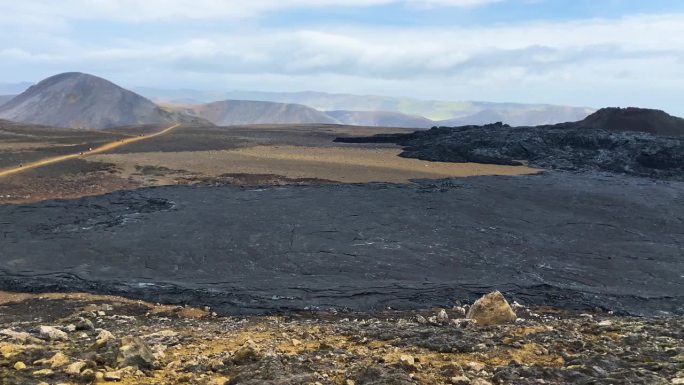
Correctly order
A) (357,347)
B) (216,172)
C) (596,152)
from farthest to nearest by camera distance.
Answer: (596,152)
(216,172)
(357,347)

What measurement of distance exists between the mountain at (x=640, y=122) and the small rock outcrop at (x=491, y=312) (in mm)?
37802

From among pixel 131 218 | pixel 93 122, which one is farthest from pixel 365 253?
pixel 93 122

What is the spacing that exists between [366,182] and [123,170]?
11611 mm

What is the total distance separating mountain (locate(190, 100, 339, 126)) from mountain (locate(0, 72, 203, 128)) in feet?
147

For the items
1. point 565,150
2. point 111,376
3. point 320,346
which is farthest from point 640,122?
point 111,376

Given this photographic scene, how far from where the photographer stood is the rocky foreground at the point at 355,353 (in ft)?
17.7

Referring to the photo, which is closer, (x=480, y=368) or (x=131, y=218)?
(x=480, y=368)

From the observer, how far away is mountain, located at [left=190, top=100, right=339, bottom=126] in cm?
16150

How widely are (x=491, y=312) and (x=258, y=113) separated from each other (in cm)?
16713

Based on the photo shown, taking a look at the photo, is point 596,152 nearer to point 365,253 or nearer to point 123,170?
point 365,253

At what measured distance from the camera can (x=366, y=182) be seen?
24578 mm

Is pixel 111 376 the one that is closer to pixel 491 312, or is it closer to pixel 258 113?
pixel 491 312

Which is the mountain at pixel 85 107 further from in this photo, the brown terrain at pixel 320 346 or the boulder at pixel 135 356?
the boulder at pixel 135 356

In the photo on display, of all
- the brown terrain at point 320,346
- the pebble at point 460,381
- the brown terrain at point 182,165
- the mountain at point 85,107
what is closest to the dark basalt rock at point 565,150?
the brown terrain at point 182,165
